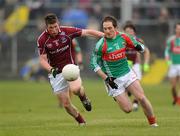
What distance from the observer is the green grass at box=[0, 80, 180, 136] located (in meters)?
15.4

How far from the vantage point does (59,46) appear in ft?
56.5

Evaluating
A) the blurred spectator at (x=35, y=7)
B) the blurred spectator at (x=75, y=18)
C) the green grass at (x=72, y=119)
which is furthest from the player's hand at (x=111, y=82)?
the blurred spectator at (x=35, y=7)

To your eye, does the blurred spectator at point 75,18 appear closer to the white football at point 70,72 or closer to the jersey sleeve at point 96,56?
the jersey sleeve at point 96,56

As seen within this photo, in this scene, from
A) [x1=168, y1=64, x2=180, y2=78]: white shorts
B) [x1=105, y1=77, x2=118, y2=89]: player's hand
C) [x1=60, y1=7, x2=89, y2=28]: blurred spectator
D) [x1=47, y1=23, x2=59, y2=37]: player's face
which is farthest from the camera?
[x1=60, y1=7, x2=89, y2=28]: blurred spectator

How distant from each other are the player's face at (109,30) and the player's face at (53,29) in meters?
1.15

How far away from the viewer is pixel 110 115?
67.7ft

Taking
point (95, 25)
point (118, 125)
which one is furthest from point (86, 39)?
point (118, 125)

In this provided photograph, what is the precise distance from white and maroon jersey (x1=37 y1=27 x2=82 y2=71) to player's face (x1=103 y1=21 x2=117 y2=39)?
1.06 meters

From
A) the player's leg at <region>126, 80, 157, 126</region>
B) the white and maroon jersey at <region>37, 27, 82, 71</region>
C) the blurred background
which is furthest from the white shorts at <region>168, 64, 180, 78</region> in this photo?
the player's leg at <region>126, 80, 157, 126</region>

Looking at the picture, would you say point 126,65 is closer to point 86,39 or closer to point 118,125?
point 118,125

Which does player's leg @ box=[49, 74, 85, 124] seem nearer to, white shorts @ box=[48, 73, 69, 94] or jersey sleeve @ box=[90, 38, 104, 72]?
white shorts @ box=[48, 73, 69, 94]

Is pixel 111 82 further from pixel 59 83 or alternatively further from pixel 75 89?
pixel 59 83

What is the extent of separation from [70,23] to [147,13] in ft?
14.9

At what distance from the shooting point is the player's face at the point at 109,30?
16266 millimetres
